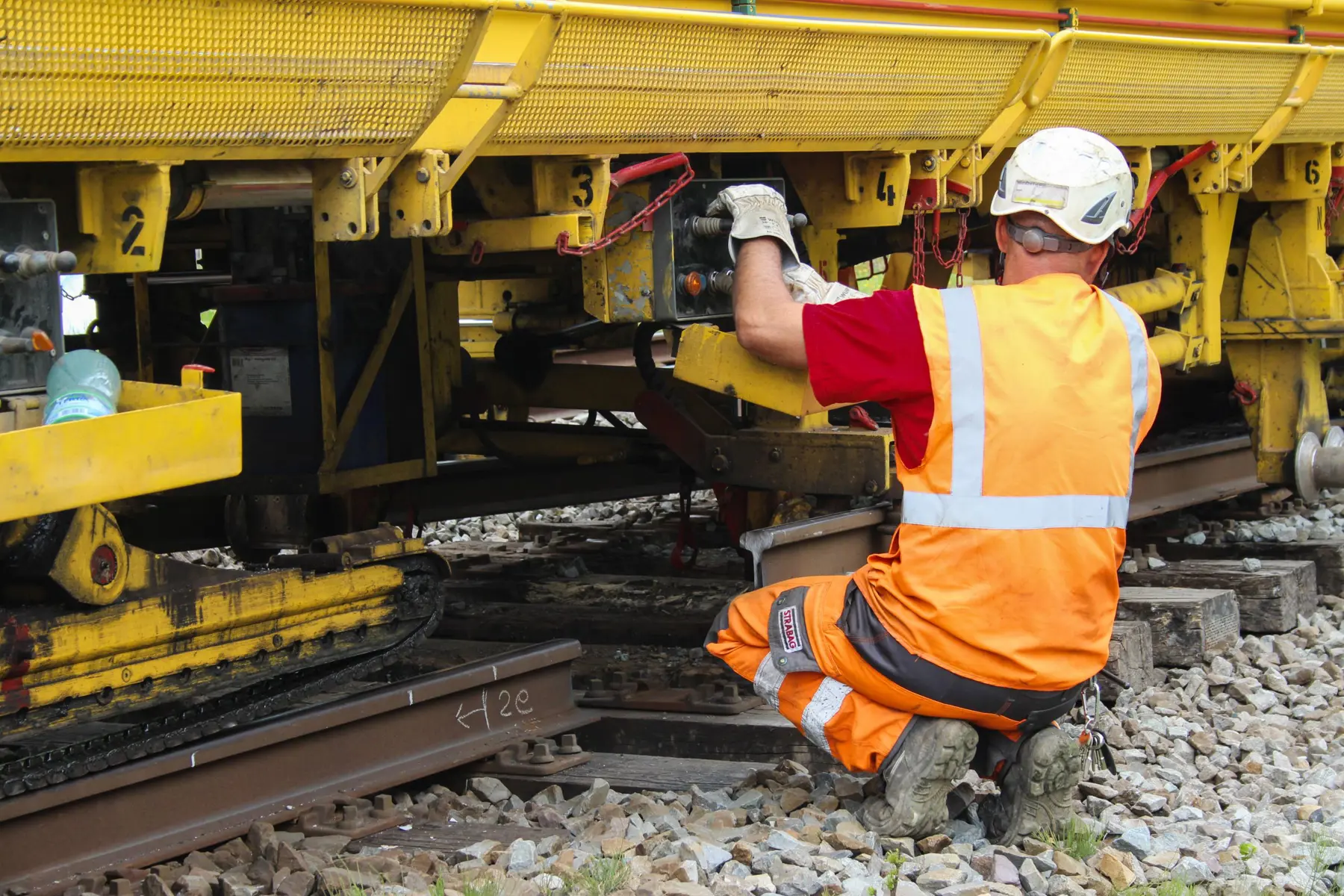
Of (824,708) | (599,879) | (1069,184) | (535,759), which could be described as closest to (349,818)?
(535,759)

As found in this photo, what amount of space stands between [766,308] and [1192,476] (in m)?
4.35

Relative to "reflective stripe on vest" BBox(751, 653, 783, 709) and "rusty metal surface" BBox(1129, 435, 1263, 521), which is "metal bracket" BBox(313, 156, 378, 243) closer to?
"reflective stripe on vest" BBox(751, 653, 783, 709)

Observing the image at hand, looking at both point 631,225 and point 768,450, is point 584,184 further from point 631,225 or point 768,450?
point 768,450

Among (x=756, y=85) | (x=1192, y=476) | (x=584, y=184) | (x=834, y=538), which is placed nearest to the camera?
(x=584, y=184)

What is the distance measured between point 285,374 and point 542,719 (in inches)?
69.8

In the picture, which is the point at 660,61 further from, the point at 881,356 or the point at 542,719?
the point at 542,719

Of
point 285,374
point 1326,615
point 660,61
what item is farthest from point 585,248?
point 1326,615

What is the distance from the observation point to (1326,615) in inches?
245

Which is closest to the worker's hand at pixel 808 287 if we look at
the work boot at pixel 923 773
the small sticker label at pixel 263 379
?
the work boot at pixel 923 773

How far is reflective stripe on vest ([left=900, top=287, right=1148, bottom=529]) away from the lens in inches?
135

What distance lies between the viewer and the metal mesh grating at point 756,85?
12.9ft

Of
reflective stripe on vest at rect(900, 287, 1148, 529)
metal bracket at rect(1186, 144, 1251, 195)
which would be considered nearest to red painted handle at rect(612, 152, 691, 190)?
reflective stripe on vest at rect(900, 287, 1148, 529)

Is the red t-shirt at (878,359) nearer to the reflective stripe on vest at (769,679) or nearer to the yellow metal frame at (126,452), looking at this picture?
the reflective stripe on vest at (769,679)

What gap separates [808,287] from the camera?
4.12m
